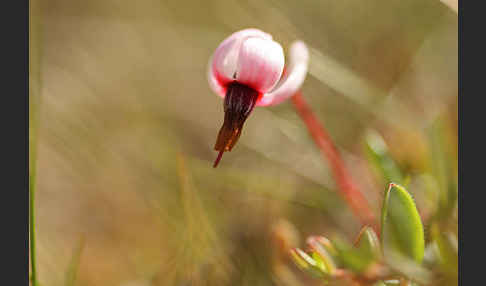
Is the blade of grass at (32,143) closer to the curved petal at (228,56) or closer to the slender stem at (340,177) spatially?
the curved petal at (228,56)

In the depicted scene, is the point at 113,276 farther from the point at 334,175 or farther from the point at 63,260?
the point at 334,175

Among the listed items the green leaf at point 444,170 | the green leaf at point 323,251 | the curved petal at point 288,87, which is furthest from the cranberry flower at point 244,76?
the green leaf at point 444,170

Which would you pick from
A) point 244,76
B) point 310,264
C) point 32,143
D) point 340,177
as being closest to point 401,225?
point 310,264

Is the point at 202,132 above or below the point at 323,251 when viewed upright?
below

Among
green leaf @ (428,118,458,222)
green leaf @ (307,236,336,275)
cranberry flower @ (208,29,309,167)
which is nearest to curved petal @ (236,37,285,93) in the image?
cranberry flower @ (208,29,309,167)

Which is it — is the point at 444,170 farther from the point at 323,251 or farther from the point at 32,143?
the point at 32,143
